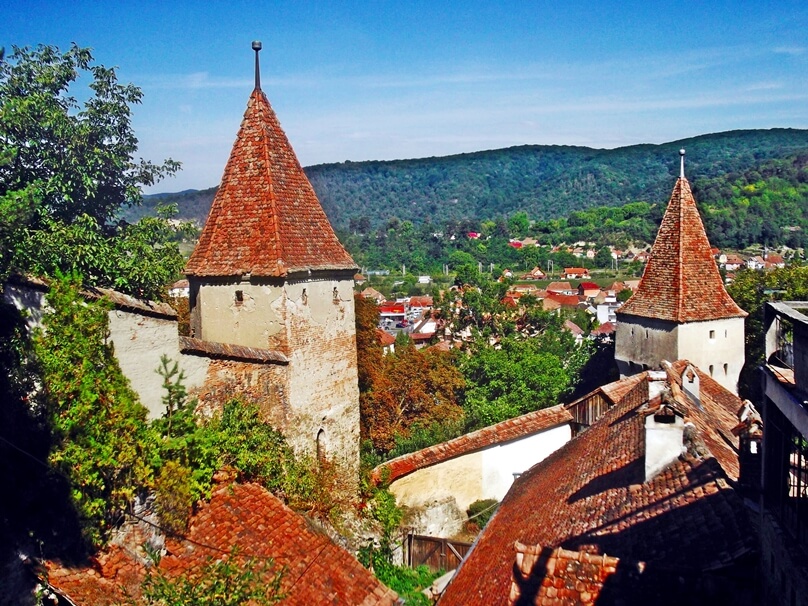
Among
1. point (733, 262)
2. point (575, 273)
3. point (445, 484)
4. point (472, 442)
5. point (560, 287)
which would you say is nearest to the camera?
point (445, 484)

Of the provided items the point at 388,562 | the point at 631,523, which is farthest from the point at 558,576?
the point at 388,562

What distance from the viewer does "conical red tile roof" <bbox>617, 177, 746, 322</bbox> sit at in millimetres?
20969

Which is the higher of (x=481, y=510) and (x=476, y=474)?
(x=476, y=474)

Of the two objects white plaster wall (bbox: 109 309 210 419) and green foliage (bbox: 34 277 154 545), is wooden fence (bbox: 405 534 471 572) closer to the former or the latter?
white plaster wall (bbox: 109 309 210 419)

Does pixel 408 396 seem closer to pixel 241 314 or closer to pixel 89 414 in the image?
pixel 241 314

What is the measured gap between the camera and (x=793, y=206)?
14175 centimetres

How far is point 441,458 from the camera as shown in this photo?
21.2m

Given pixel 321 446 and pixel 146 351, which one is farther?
pixel 321 446

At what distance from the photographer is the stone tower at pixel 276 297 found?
12.9 m

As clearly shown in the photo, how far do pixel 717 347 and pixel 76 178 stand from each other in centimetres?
1732

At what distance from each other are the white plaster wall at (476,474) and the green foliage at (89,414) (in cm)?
1188

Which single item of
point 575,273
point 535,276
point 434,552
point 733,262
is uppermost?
point 733,262

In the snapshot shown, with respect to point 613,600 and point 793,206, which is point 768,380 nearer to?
point 613,600

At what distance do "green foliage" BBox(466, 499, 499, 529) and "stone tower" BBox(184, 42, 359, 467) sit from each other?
300 inches
